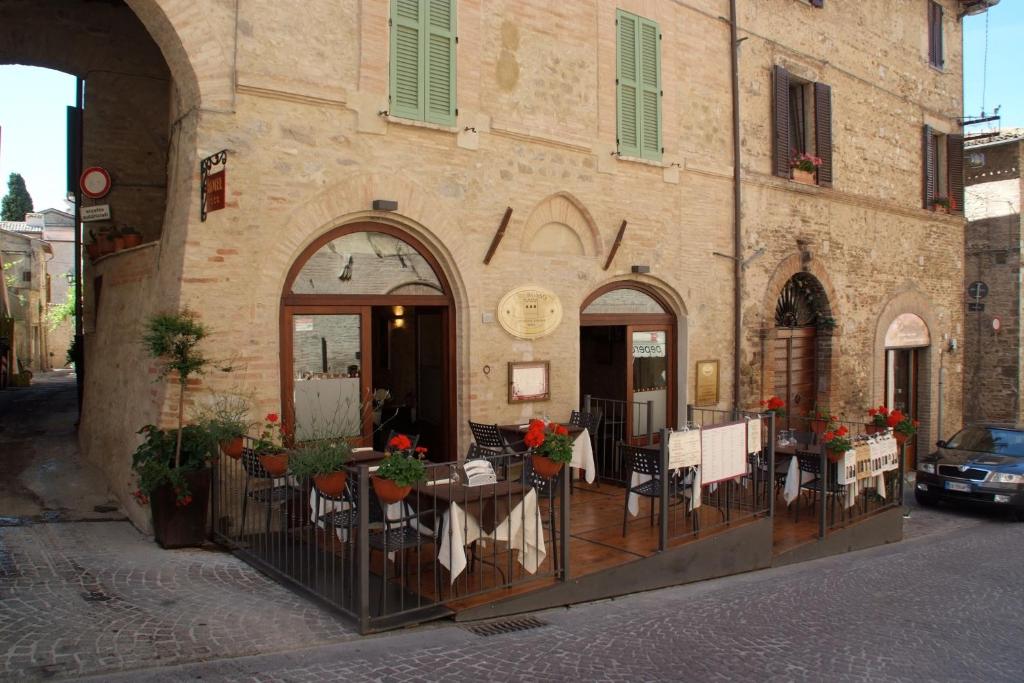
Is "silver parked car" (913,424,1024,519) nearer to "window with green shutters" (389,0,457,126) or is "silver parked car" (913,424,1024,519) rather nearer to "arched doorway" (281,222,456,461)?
"arched doorway" (281,222,456,461)

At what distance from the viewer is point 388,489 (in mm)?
5750

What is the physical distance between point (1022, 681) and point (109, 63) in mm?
11317

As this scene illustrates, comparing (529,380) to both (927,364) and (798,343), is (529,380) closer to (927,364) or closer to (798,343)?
(798,343)

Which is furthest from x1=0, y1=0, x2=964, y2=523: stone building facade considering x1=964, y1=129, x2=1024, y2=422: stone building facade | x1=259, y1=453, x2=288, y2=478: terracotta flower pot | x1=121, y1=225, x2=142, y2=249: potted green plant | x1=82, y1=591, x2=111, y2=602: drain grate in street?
x1=964, y1=129, x2=1024, y2=422: stone building facade

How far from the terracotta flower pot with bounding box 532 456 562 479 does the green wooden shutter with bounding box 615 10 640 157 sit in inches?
230

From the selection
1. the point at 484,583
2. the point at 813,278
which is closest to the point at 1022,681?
the point at 484,583

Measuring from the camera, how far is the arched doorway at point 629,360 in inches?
456

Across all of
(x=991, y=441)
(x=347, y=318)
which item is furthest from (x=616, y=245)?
(x=991, y=441)

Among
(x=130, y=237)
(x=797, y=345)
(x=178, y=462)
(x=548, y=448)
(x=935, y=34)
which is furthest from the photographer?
(x=935, y=34)

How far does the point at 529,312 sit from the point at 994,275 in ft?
54.7

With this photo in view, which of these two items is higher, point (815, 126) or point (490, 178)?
point (815, 126)

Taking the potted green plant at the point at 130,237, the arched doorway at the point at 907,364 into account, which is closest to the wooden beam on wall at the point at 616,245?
the potted green plant at the point at 130,237

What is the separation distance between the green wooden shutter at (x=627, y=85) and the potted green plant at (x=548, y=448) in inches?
225

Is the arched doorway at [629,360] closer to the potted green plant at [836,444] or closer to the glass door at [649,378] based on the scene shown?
the glass door at [649,378]
